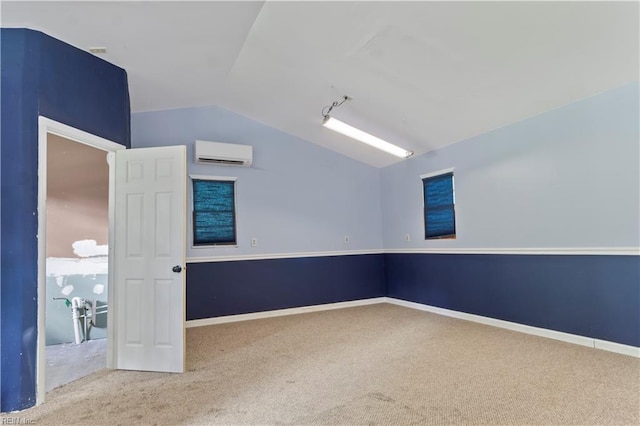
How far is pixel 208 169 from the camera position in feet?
16.7

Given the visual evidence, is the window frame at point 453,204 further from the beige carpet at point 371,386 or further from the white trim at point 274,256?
the beige carpet at point 371,386

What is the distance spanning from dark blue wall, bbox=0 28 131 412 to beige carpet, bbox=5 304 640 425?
0.36 metres

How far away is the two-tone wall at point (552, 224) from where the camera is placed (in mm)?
3211

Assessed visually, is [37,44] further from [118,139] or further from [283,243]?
[283,243]

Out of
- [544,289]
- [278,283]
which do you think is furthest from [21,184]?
[544,289]

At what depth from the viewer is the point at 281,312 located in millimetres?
5344

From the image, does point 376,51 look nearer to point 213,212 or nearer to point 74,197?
point 213,212

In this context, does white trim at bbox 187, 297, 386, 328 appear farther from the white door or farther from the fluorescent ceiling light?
the fluorescent ceiling light

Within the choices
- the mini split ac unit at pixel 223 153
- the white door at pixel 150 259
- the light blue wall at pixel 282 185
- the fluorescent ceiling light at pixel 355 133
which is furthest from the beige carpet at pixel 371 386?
the mini split ac unit at pixel 223 153

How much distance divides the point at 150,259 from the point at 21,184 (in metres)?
1.10

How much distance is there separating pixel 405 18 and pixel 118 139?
2791 millimetres

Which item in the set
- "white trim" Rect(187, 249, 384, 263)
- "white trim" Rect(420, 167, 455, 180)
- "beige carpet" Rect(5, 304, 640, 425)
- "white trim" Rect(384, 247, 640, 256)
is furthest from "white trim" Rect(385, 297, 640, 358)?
"white trim" Rect(420, 167, 455, 180)

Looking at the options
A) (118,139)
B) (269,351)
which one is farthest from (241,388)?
(118,139)

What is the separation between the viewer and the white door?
316 centimetres
